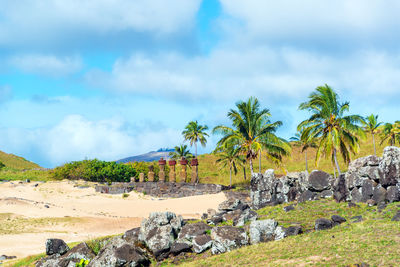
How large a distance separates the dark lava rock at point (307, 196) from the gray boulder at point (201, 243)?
29.4 feet

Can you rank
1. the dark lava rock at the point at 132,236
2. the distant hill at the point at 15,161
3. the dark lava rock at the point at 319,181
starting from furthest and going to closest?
1. the distant hill at the point at 15,161
2. the dark lava rock at the point at 319,181
3. the dark lava rock at the point at 132,236

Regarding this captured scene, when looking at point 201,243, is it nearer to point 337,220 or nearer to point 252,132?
point 337,220

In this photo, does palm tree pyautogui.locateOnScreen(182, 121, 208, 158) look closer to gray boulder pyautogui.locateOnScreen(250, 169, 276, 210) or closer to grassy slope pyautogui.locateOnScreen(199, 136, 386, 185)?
grassy slope pyautogui.locateOnScreen(199, 136, 386, 185)

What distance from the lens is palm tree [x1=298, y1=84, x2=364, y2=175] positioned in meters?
33.0

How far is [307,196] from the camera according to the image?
81.1ft

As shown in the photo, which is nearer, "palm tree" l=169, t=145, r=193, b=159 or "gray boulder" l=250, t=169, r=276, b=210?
"gray boulder" l=250, t=169, r=276, b=210

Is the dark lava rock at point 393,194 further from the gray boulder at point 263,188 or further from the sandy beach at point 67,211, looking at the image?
the sandy beach at point 67,211

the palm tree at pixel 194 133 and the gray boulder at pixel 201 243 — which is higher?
the palm tree at pixel 194 133

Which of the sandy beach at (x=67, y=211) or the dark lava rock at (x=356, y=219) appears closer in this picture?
the dark lava rock at (x=356, y=219)

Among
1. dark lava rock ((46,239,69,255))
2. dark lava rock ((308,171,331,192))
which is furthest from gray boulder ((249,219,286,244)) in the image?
dark lava rock ((46,239,69,255))

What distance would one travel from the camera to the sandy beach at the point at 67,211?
28625 millimetres

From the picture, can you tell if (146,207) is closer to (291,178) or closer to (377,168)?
(291,178)

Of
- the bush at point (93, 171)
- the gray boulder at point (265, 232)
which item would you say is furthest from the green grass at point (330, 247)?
the bush at point (93, 171)

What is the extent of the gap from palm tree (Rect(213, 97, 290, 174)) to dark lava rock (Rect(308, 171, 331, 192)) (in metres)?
13.1
